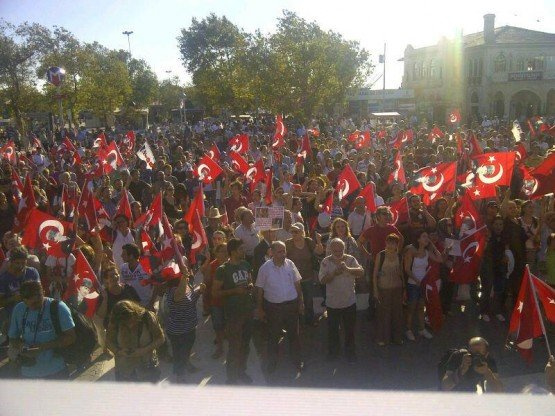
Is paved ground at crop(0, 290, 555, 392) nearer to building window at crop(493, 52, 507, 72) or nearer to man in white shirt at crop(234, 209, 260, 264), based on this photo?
man in white shirt at crop(234, 209, 260, 264)

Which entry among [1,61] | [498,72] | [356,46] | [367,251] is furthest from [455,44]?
[367,251]

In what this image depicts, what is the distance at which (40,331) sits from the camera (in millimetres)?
4344

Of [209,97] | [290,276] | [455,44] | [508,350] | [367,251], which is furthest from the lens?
[455,44]

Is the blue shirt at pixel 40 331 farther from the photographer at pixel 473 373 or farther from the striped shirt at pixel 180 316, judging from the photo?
the photographer at pixel 473 373

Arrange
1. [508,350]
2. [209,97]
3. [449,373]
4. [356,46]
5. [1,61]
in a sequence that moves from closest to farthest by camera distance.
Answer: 1. [449,373]
2. [508,350]
3. [1,61]
4. [356,46]
5. [209,97]

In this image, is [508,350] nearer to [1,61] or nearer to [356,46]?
[1,61]

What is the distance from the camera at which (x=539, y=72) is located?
47500 millimetres

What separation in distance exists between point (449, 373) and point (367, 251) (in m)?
2.88

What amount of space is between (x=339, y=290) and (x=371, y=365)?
35.6 inches

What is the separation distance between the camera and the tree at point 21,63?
26.3m

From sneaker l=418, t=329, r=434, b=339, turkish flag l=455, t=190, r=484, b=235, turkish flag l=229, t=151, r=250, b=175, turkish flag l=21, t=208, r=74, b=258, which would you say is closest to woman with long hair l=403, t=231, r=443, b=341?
sneaker l=418, t=329, r=434, b=339

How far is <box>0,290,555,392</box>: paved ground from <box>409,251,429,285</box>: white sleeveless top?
0.77 m

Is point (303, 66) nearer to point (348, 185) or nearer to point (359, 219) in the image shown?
point (348, 185)

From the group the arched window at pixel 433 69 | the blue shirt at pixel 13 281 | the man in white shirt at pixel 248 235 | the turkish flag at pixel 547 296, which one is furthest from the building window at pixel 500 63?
the blue shirt at pixel 13 281
